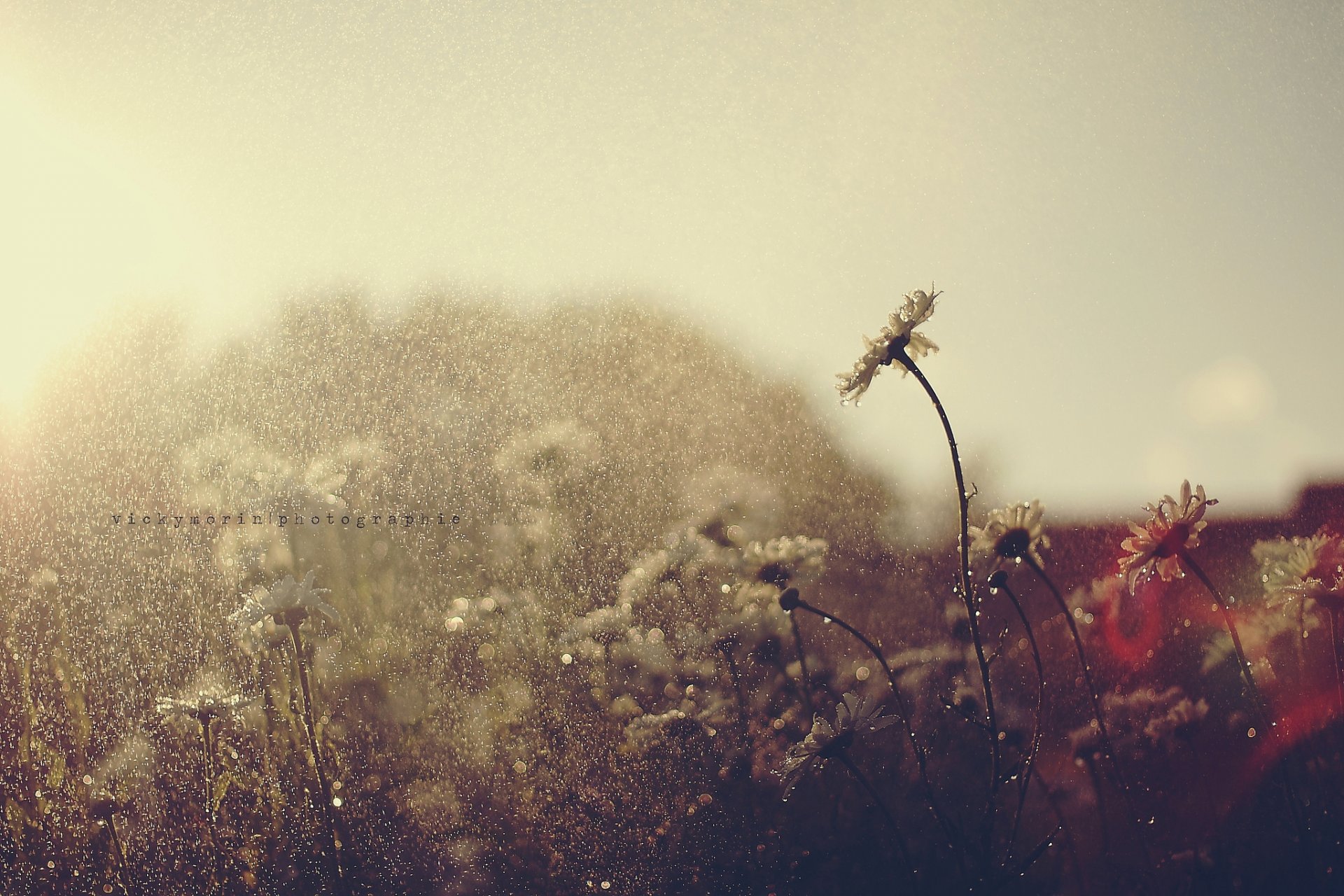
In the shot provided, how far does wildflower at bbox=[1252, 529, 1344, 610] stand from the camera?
2.87 feet

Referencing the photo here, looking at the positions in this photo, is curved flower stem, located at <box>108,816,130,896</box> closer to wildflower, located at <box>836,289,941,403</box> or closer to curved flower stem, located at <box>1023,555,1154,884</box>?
wildflower, located at <box>836,289,941,403</box>

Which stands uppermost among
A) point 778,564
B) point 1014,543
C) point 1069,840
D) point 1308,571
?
point 778,564

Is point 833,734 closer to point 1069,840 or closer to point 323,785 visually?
point 1069,840

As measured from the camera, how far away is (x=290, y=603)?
1.16m

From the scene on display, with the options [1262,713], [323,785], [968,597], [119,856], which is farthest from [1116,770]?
[119,856]

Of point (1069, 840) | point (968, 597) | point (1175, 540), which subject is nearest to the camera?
point (968, 597)

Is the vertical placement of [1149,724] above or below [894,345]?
below

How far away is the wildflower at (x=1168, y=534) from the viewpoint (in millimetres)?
859

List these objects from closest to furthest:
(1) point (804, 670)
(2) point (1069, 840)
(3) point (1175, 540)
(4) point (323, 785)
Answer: (3) point (1175, 540), (2) point (1069, 840), (4) point (323, 785), (1) point (804, 670)

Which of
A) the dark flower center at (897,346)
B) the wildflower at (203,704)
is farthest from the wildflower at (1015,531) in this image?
the wildflower at (203,704)

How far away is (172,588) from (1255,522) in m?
1.65

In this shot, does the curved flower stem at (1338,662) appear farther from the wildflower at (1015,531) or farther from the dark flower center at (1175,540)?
the wildflower at (1015,531)

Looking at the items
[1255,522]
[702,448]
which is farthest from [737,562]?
[1255,522]

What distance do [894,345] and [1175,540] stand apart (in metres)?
0.37
